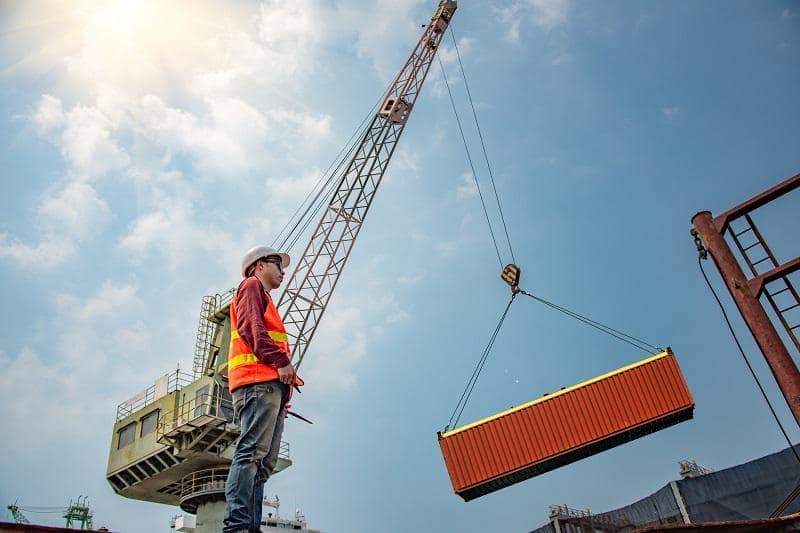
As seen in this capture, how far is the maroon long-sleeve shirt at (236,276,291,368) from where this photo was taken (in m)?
4.66

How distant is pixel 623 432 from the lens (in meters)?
16.7

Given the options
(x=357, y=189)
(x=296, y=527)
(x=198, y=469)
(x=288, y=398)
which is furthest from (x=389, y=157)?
(x=288, y=398)

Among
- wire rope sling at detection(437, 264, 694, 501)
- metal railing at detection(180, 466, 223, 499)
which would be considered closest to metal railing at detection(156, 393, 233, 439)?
metal railing at detection(180, 466, 223, 499)

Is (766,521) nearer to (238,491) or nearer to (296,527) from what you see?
(238,491)

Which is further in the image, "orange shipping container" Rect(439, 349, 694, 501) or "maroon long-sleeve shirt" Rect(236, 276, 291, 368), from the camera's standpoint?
"orange shipping container" Rect(439, 349, 694, 501)

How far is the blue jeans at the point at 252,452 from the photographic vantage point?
4270mm

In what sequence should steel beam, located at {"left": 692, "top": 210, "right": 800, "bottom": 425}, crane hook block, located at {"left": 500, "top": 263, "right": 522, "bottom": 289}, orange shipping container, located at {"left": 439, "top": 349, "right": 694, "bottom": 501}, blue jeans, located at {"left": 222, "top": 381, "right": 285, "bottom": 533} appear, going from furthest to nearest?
crane hook block, located at {"left": 500, "top": 263, "right": 522, "bottom": 289} < orange shipping container, located at {"left": 439, "top": 349, "right": 694, "bottom": 501} < steel beam, located at {"left": 692, "top": 210, "right": 800, "bottom": 425} < blue jeans, located at {"left": 222, "top": 381, "right": 285, "bottom": 533}

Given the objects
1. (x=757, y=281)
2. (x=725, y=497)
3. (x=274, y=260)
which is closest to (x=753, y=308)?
(x=757, y=281)

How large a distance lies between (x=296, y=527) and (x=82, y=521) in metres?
18.5

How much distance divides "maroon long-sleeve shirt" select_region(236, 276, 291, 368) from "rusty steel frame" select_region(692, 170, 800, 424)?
7.75 meters

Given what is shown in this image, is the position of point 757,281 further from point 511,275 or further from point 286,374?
point 511,275

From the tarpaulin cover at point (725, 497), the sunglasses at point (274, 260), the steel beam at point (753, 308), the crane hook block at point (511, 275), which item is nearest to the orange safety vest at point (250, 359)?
the sunglasses at point (274, 260)

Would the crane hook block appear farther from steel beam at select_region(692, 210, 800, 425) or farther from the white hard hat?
the white hard hat

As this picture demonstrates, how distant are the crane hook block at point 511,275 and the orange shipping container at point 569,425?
21.2 ft
